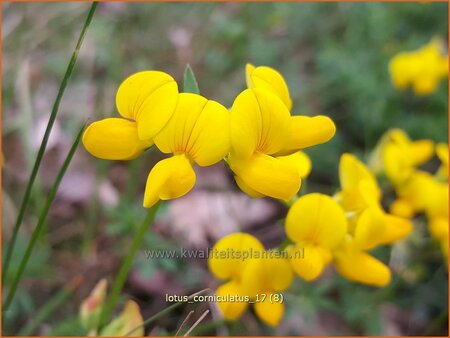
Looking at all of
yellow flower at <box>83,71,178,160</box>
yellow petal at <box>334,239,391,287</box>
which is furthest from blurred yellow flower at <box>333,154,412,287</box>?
yellow flower at <box>83,71,178,160</box>

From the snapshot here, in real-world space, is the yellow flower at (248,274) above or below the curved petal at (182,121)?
below

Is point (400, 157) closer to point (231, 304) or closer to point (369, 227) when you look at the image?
point (369, 227)

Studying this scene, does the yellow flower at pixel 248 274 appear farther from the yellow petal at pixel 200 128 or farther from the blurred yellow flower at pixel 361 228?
the yellow petal at pixel 200 128

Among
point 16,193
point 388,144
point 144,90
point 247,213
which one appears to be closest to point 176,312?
point 247,213

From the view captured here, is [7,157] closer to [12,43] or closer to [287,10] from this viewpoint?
[12,43]

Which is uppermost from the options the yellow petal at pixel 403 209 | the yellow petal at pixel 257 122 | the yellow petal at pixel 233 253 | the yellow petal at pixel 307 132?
the yellow petal at pixel 257 122

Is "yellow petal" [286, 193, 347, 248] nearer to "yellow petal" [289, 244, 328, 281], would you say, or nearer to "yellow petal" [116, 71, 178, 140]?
"yellow petal" [289, 244, 328, 281]

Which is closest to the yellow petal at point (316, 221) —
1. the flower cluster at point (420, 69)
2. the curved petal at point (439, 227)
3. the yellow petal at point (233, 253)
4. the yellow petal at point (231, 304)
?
the yellow petal at point (233, 253)
